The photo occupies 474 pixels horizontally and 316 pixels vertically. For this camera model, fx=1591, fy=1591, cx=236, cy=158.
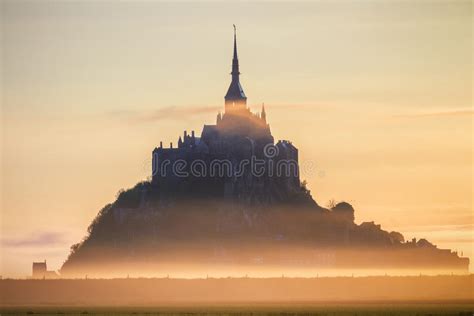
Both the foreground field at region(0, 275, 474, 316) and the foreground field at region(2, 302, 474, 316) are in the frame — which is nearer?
the foreground field at region(2, 302, 474, 316)

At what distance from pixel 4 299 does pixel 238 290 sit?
3640cm

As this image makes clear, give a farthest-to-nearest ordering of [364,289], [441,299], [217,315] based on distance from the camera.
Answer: [364,289], [441,299], [217,315]

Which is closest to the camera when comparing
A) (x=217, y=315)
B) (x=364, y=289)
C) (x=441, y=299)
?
(x=217, y=315)

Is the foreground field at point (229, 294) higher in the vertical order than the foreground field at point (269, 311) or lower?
higher

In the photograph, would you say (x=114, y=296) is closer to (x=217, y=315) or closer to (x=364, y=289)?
(x=364, y=289)

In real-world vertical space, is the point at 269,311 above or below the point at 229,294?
below

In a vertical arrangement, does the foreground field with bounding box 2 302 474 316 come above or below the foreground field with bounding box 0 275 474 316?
below

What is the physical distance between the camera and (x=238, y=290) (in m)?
195

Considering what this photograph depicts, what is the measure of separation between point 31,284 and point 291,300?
113 ft

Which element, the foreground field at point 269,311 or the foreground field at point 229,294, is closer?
the foreground field at point 269,311

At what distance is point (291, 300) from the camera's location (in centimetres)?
17562

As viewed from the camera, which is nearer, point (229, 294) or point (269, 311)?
point (269, 311)

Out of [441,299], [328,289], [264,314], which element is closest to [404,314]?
[264,314]

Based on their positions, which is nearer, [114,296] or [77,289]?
[114,296]
